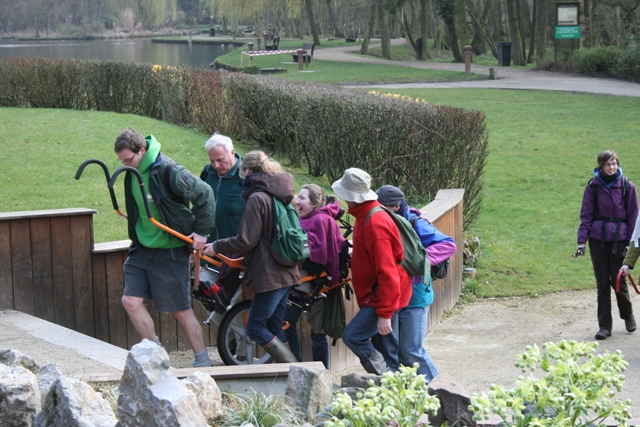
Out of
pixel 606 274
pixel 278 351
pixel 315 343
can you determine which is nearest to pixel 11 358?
pixel 278 351

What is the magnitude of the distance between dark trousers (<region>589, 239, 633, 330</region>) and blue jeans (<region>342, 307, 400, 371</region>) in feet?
9.16

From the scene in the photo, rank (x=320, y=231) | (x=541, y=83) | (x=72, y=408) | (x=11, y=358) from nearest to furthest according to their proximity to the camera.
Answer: (x=72, y=408), (x=11, y=358), (x=320, y=231), (x=541, y=83)

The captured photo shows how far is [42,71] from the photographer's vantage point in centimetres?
Result: 2228

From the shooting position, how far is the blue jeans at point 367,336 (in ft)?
18.3

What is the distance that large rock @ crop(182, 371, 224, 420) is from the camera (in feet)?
13.3

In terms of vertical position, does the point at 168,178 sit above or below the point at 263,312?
above

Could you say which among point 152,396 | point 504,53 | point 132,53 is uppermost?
point 132,53

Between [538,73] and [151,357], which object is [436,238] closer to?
[151,357]

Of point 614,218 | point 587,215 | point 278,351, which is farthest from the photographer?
point 587,215

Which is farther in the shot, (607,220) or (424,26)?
(424,26)

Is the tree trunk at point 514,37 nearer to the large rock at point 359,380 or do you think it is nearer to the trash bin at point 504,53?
the trash bin at point 504,53

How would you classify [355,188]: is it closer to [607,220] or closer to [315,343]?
[315,343]

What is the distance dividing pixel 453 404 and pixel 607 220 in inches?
168

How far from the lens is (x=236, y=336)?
21.2ft
